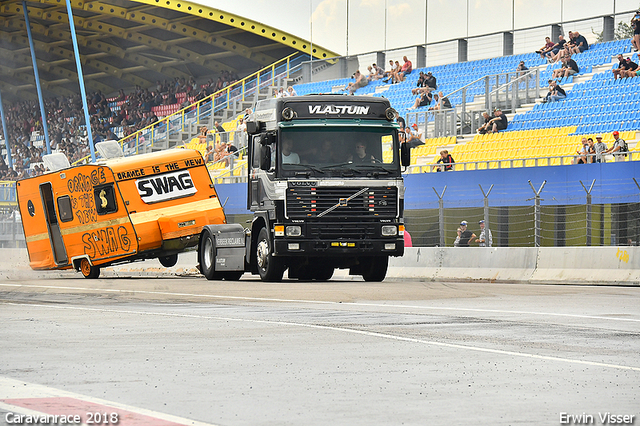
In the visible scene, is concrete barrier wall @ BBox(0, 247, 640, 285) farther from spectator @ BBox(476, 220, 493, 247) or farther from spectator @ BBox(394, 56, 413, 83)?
spectator @ BBox(394, 56, 413, 83)

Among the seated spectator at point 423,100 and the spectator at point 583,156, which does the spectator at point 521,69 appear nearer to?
the seated spectator at point 423,100

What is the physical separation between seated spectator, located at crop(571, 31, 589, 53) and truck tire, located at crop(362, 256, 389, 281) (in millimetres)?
17215

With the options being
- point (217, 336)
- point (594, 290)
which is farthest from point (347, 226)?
point (217, 336)

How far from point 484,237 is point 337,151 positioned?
454 centimetres

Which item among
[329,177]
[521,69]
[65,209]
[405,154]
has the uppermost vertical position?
[521,69]

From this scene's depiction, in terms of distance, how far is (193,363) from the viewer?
8.30m

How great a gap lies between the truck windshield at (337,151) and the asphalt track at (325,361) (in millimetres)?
4860

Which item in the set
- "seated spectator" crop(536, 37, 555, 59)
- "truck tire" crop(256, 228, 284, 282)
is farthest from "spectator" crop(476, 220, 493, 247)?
"seated spectator" crop(536, 37, 555, 59)

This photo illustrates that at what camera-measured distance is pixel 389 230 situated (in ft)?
68.2

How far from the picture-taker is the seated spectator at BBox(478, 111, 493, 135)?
32.3 metres

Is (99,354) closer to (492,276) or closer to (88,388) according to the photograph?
(88,388)

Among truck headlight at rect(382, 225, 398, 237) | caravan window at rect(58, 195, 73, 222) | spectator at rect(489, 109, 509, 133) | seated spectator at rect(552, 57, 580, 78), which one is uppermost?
seated spectator at rect(552, 57, 580, 78)

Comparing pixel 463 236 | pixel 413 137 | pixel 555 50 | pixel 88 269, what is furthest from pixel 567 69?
pixel 88 269

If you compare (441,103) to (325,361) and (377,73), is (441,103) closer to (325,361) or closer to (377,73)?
(377,73)
